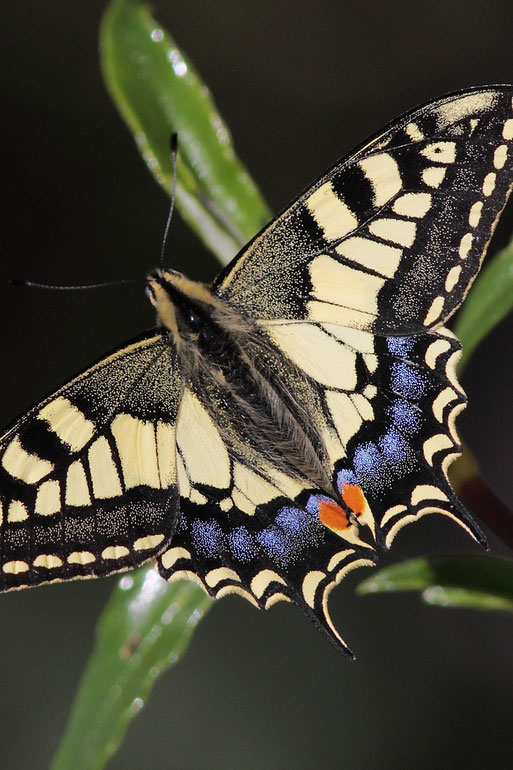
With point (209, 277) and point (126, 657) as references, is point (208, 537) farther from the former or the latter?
point (209, 277)

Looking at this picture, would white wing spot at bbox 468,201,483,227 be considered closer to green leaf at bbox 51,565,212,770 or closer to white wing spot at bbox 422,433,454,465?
white wing spot at bbox 422,433,454,465

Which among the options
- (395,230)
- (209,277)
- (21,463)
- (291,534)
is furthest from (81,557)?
(209,277)

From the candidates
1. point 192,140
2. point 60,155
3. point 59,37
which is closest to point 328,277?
point 192,140

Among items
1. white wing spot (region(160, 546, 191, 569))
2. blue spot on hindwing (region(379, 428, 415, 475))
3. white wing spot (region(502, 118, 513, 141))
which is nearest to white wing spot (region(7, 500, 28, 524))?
white wing spot (region(160, 546, 191, 569))

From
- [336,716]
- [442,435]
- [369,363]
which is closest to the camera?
[442,435]

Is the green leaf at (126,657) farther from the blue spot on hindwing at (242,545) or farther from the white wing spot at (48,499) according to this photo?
the white wing spot at (48,499)

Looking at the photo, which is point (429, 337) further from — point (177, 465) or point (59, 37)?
point (59, 37)
